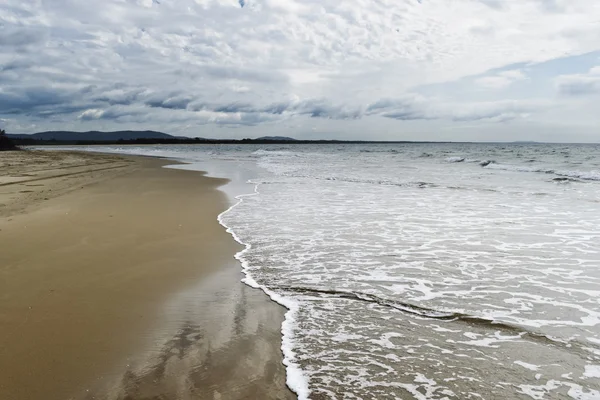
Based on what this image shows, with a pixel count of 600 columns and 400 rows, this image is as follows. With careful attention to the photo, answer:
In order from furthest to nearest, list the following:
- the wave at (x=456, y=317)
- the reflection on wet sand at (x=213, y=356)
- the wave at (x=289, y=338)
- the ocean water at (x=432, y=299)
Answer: the wave at (x=456, y=317)
the ocean water at (x=432, y=299)
the wave at (x=289, y=338)
the reflection on wet sand at (x=213, y=356)

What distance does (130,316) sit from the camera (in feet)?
13.0

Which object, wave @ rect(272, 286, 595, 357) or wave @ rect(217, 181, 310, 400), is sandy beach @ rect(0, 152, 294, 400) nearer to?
wave @ rect(217, 181, 310, 400)

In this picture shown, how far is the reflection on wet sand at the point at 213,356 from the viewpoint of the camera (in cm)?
276

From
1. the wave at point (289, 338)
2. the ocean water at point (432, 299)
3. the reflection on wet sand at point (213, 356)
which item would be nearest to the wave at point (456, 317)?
the ocean water at point (432, 299)

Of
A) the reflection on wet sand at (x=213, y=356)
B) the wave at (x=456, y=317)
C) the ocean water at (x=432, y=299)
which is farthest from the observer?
the wave at (x=456, y=317)

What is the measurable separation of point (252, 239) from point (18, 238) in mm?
3783

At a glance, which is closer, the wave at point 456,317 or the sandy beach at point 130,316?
the sandy beach at point 130,316

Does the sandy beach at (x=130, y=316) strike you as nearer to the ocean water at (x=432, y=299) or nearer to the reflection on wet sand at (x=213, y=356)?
the reflection on wet sand at (x=213, y=356)

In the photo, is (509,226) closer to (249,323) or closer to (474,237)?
(474,237)

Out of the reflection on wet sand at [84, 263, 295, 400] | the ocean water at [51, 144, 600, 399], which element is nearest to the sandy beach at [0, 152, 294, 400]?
the reflection on wet sand at [84, 263, 295, 400]

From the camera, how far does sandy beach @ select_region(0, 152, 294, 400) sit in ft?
9.32

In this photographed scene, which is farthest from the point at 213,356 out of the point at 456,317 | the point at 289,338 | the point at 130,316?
the point at 456,317

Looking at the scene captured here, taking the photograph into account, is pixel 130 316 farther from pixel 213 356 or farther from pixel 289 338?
pixel 289 338

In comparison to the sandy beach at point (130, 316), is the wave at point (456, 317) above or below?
below
